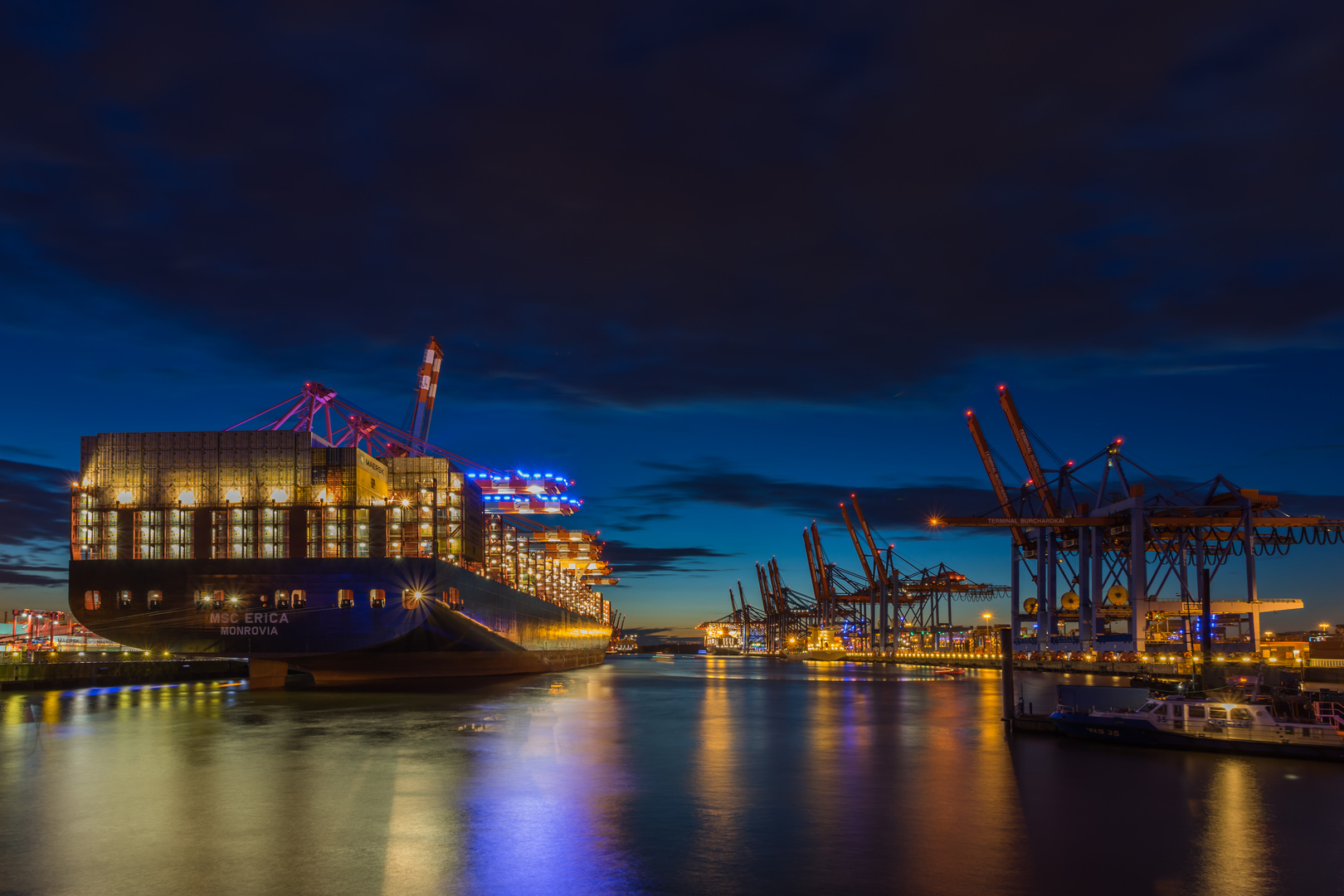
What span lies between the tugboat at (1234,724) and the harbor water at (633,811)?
2.72ft

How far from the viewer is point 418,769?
1359 inches

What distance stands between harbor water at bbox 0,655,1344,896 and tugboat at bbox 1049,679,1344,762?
32.7 inches

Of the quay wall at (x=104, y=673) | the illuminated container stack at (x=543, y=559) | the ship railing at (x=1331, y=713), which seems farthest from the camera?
the illuminated container stack at (x=543, y=559)

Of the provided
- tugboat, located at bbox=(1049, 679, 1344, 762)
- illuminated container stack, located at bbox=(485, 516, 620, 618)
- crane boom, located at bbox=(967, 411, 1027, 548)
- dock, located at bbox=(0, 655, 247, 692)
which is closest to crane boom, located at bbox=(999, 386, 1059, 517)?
crane boom, located at bbox=(967, 411, 1027, 548)

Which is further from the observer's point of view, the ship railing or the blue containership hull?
the blue containership hull

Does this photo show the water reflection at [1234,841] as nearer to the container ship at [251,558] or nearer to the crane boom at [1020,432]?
the container ship at [251,558]

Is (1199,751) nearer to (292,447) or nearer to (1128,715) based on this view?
(1128,715)

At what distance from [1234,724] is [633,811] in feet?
85.1

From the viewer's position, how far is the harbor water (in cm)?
2045

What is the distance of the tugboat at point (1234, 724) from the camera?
38.0m

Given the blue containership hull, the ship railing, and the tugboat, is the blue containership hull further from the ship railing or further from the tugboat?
the ship railing

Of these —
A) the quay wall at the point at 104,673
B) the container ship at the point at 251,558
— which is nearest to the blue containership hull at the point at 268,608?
the container ship at the point at 251,558

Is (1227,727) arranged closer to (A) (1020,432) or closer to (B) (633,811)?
(B) (633,811)

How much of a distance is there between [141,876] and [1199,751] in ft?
123
